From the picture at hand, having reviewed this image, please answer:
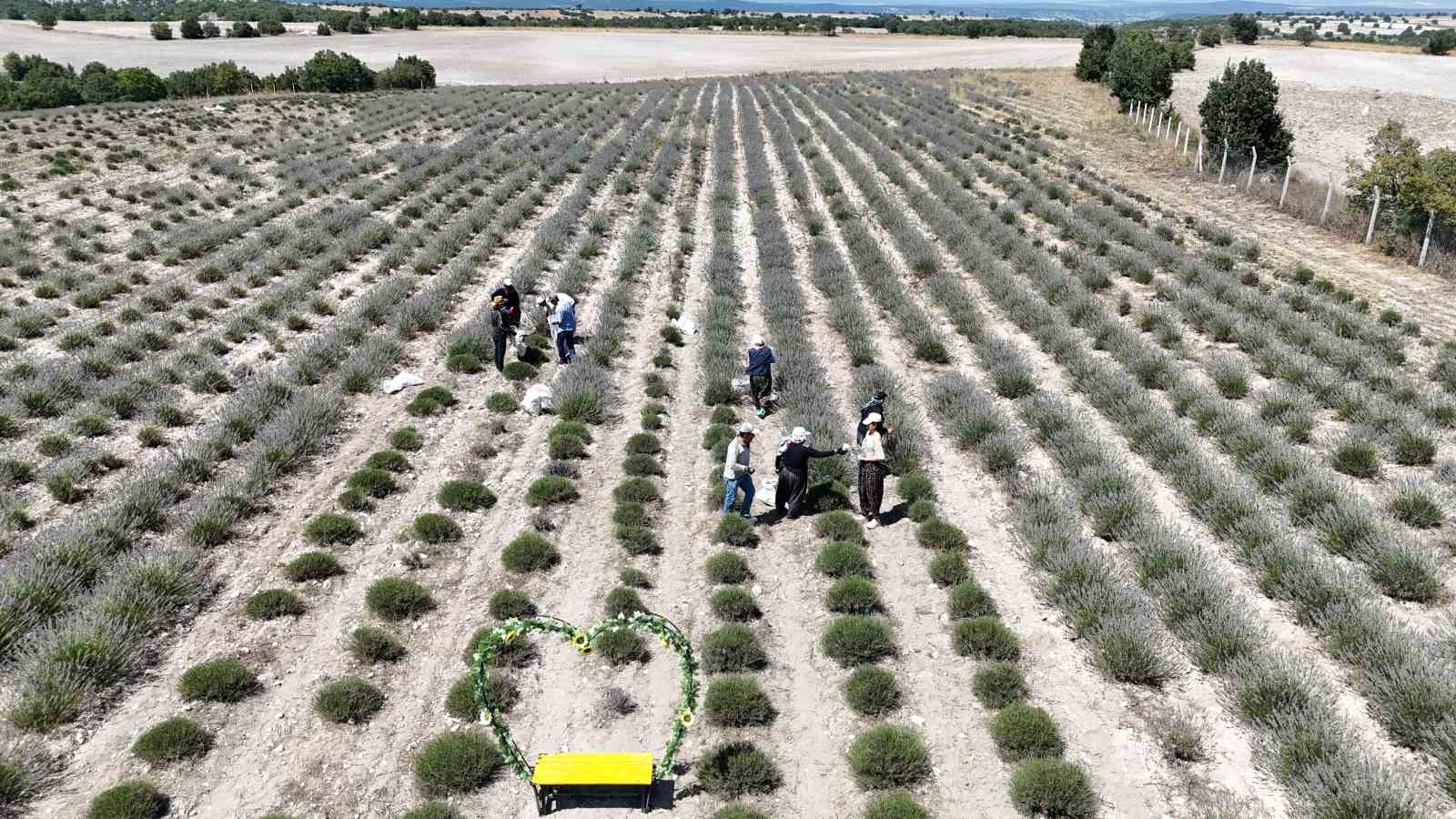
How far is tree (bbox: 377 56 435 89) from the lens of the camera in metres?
63.0

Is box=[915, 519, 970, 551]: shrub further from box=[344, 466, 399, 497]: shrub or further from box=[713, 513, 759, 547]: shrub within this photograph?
box=[344, 466, 399, 497]: shrub

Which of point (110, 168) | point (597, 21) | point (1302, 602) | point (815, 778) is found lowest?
point (815, 778)

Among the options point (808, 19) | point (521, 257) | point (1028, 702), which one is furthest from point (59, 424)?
point (808, 19)

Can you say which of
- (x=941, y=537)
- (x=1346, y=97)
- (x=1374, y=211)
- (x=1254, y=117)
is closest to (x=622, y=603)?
(x=941, y=537)

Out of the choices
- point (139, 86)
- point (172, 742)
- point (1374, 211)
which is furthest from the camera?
point (139, 86)

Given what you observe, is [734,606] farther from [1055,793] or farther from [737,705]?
[1055,793]

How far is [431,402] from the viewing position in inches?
511

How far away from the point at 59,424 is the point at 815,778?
11.7 metres

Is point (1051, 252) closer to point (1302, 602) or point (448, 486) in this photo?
point (1302, 602)

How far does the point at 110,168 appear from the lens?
28.9 meters

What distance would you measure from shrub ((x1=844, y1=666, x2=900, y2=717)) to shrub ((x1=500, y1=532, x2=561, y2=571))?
11.8ft

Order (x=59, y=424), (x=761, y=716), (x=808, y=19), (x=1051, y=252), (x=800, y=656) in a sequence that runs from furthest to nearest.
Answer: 1. (x=808, y=19)
2. (x=1051, y=252)
3. (x=59, y=424)
4. (x=800, y=656)
5. (x=761, y=716)

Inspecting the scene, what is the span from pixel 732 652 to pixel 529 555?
2.71m

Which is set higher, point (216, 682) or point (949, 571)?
point (949, 571)
